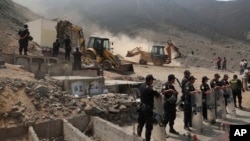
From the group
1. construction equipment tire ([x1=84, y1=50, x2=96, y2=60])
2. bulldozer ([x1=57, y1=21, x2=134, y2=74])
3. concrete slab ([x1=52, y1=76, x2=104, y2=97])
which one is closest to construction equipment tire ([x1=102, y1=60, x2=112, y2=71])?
bulldozer ([x1=57, y1=21, x2=134, y2=74])

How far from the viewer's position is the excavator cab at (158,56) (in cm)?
2998

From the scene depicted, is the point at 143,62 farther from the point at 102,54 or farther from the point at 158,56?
the point at 102,54

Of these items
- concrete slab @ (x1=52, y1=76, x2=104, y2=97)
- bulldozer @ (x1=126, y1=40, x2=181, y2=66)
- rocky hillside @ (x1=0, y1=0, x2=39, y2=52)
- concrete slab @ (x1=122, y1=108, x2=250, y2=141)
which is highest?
rocky hillside @ (x1=0, y1=0, x2=39, y2=52)

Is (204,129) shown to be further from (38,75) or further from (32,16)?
(32,16)

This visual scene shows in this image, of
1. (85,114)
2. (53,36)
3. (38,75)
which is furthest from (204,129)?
(53,36)

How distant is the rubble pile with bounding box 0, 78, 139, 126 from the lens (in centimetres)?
895

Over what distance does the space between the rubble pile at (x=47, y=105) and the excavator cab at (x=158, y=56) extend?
61.9ft

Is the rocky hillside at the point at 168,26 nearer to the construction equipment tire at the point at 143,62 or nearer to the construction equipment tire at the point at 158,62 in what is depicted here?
the construction equipment tire at the point at 158,62

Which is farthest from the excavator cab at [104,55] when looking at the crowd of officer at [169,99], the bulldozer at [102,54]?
the crowd of officer at [169,99]

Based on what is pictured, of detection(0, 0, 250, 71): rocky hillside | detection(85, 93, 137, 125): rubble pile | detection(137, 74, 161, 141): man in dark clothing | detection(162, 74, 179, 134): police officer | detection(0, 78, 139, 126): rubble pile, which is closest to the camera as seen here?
detection(137, 74, 161, 141): man in dark clothing

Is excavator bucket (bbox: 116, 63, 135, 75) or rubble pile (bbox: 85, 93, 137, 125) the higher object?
excavator bucket (bbox: 116, 63, 135, 75)

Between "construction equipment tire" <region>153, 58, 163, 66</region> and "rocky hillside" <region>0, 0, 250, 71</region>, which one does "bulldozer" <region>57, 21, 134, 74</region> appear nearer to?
"rocky hillside" <region>0, 0, 250, 71</region>

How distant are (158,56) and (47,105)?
21358mm

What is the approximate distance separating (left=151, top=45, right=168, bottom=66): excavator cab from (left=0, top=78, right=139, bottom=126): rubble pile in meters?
18.9
